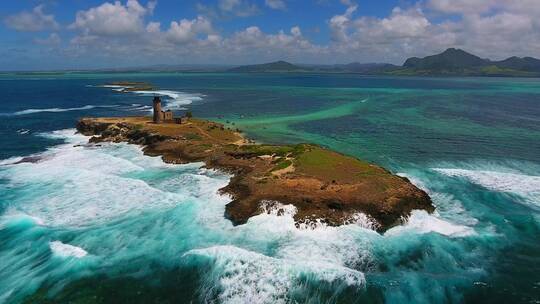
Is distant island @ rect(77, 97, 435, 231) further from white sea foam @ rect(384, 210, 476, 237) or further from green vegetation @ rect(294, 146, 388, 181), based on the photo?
white sea foam @ rect(384, 210, 476, 237)

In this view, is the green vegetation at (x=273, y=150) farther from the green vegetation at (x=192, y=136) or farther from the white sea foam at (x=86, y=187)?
the white sea foam at (x=86, y=187)

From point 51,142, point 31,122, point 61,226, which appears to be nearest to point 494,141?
point 61,226

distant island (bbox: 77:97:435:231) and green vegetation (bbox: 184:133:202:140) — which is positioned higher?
green vegetation (bbox: 184:133:202:140)

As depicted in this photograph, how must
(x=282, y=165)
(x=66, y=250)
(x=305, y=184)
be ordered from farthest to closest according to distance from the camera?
1. (x=282, y=165)
2. (x=305, y=184)
3. (x=66, y=250)

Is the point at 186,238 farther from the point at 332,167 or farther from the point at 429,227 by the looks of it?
the point at 429,227

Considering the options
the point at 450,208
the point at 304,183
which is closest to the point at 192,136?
the point at 304,183

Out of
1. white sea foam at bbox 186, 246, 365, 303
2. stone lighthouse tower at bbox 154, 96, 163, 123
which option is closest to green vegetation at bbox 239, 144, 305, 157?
white sea foam at bbox 186, 246, 365, 303

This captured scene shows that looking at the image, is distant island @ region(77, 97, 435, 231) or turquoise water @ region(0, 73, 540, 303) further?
distant island @ region(77, 97, 435, 231)

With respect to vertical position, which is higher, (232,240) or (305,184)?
(305,184)

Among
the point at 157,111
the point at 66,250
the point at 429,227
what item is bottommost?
the point at 66,250
